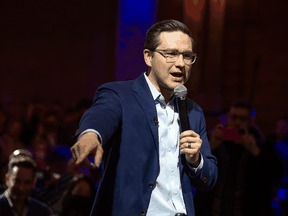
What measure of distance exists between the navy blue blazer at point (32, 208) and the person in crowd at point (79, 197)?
0.62 feet

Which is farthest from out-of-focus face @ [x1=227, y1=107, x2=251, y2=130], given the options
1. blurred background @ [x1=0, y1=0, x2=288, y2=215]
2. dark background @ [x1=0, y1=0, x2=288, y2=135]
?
dark background @ [x1=0, y1=0, x2=288, y2=135]

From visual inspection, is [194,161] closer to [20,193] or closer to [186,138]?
[186,138]

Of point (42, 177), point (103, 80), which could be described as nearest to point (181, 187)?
point (42, 177)

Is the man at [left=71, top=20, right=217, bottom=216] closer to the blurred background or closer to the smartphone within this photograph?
the smartphone

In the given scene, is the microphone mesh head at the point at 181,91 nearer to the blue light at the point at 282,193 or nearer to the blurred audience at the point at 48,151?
the blurred audience at the point at 48,151

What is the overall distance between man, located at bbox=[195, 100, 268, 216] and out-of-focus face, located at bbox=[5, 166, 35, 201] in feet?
5.51

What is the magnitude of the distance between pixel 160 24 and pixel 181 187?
2.36ft

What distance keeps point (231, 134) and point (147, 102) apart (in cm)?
204

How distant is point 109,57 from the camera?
25.6 feet

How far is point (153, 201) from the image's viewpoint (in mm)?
1305

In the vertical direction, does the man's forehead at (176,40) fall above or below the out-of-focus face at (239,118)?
above

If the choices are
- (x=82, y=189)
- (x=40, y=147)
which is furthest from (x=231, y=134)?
(x=40, y=147)

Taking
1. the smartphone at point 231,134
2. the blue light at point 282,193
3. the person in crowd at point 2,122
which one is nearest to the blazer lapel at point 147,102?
the smartphone at point 231,134

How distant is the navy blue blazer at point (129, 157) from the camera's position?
1.25 meters
